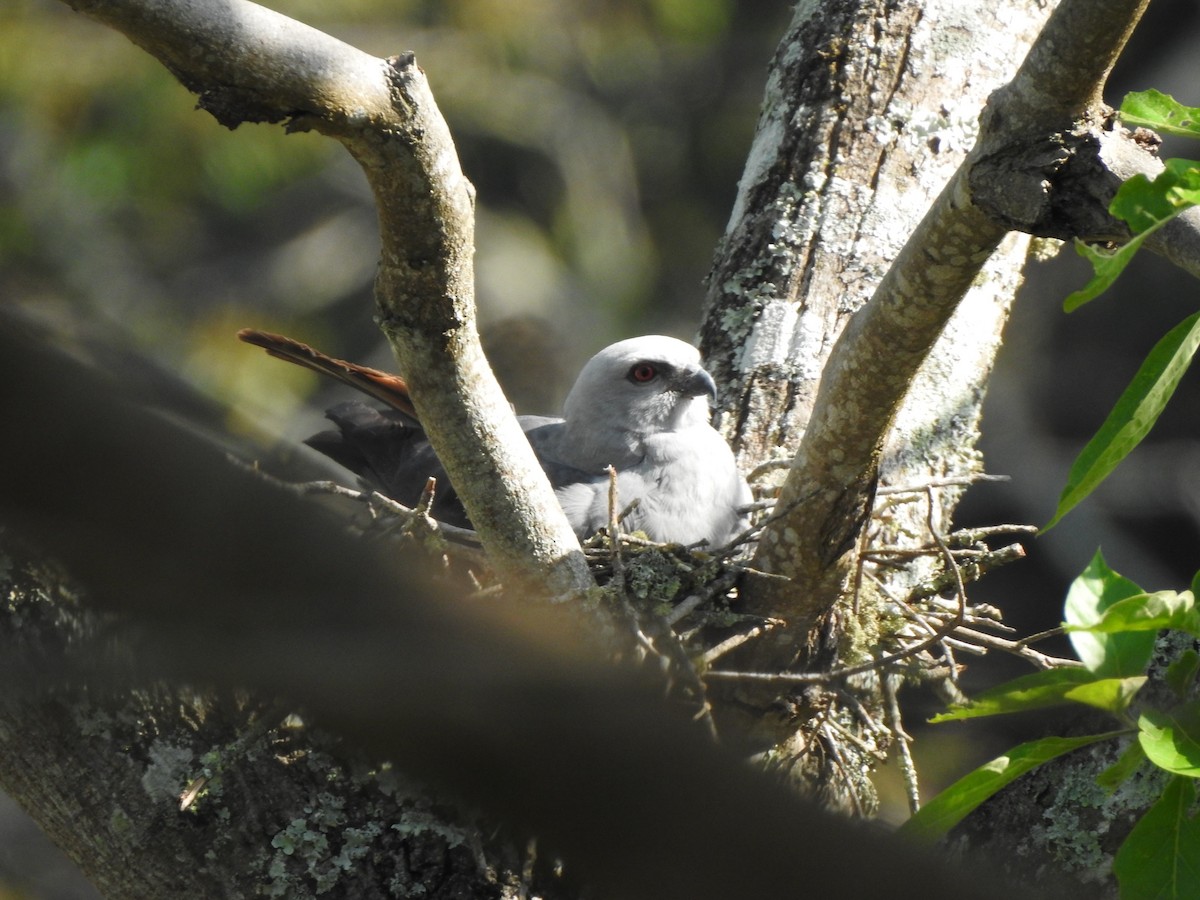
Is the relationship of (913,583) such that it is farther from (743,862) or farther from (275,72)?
(743,862)

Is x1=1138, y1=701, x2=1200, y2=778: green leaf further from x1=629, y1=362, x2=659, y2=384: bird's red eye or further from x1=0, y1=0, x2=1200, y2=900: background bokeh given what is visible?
x1=0, y1=0, x2=1200, y2=900: background bokeh

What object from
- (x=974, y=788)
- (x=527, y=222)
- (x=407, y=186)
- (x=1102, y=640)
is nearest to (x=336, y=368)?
(x=407, y=186)

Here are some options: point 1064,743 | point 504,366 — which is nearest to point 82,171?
point 504,366

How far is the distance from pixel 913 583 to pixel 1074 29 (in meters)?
1.83

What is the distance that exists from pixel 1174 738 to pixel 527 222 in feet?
25.5

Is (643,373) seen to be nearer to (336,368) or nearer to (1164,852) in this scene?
(336,368)

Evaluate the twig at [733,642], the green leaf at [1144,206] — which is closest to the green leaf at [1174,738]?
the green leaf at [1144,206]

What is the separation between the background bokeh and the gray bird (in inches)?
68.6

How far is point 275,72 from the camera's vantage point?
1.99m

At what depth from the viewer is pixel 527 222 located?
9.12m

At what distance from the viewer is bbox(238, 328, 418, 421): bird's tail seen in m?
3.53

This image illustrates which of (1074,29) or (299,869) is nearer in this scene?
(1074,29)

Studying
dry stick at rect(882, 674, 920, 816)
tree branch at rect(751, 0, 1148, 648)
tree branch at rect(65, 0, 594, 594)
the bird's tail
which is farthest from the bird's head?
tree branch at rect(65, 0, 594, 594)

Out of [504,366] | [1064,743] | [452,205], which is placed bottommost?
[504,366]
